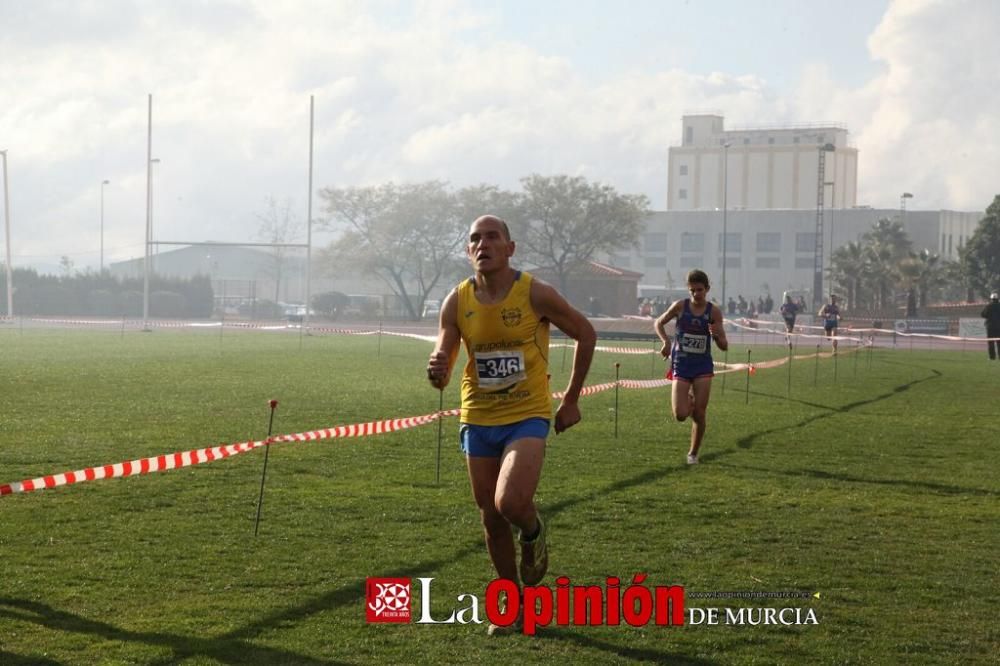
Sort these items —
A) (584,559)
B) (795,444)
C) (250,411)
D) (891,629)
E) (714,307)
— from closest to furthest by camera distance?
1. (891,629)
2. (584,559)
3. (714,307)
4. (795,444)
5. (250,411)

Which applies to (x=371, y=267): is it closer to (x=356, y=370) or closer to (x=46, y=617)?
(x=356, y=370)

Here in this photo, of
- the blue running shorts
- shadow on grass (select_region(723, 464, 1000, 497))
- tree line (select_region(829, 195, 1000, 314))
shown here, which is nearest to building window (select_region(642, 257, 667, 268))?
tree line (select_region(829, 195, 1000, 314))

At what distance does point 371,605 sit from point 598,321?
2458 inches

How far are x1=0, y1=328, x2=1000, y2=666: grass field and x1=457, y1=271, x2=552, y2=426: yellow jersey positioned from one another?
3.59 feet

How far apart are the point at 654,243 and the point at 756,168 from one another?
90.6 ft

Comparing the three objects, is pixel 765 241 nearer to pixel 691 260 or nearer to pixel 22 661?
pixel 691 260

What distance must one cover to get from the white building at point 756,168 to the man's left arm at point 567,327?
15146 cm

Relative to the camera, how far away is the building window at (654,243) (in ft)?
446

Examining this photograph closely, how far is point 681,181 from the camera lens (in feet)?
538

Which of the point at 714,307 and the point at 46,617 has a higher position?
the point at 714,307

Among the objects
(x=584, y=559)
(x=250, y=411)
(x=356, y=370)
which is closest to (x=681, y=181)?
(x=356, y=370)

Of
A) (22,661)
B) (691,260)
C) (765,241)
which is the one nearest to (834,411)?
(22,661)

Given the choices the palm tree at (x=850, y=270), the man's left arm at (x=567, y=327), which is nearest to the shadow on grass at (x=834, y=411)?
the man's left arm at (x=567, y=327)

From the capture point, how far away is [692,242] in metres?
134
